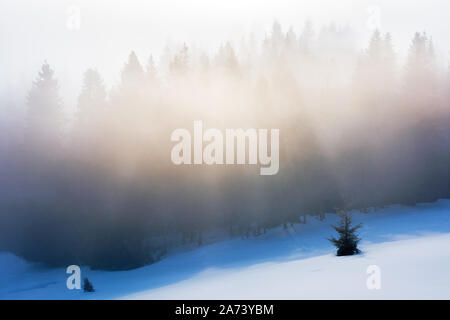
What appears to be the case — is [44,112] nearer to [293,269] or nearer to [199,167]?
[199,167]

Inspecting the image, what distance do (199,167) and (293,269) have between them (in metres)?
14.3

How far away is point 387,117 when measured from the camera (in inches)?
1118

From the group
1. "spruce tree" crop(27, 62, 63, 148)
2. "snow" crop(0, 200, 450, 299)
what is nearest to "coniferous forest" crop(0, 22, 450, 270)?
"spruce tree" crop(27, 62, 63, 148)

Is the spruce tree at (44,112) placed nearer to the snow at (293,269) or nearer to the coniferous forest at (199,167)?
the coniferous forest at (199,167)

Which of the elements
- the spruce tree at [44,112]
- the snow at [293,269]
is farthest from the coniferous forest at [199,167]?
the snow at [293,269]

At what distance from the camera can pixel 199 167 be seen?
950 inches

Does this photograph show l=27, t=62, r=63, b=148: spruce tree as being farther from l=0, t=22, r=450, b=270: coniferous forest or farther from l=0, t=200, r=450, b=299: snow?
Answer: l=0, t=200, r=450, b=299: snow

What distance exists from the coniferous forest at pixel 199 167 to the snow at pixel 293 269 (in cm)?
185

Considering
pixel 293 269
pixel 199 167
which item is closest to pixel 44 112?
pixel 199 167

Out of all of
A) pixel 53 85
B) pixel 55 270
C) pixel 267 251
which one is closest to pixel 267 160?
pixel 267 251

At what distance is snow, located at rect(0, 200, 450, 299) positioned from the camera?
7582 mm

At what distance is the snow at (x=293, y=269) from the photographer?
24.9 ft
